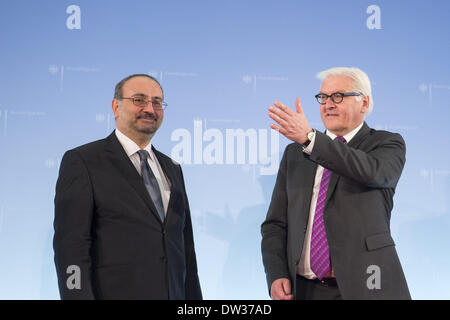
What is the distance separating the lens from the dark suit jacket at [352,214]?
6.73 ft

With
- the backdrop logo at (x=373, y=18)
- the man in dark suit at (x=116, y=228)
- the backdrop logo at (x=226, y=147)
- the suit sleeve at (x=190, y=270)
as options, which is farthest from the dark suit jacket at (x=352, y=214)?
the backdrop logo at (x=373, y=18)

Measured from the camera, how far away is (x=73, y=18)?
3.37 meters

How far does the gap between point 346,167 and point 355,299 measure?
1.68ft

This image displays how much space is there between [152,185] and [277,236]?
0.60 metres

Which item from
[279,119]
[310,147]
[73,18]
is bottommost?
[310,147]

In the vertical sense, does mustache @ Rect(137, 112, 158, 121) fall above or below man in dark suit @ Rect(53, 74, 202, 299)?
above

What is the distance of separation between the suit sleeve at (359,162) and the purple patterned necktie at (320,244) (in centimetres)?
20

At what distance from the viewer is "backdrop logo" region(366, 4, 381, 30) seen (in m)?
3.69

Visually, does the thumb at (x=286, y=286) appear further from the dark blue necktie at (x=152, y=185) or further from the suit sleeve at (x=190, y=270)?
the dark blue necktie at (x=152, y=185)

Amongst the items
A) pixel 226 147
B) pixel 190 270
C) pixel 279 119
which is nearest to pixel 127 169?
pixel 190 270

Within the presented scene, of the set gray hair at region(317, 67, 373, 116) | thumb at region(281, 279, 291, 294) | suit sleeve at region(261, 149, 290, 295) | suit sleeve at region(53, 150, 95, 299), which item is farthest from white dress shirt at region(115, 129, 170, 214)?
gray hair at region(317, 67, 373, 116)

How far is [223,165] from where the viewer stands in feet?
11.3

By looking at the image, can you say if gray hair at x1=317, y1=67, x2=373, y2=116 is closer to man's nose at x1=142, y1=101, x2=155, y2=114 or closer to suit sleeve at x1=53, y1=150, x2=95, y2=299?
man's nose at x1=142, y1=101, x2=155, y2=114

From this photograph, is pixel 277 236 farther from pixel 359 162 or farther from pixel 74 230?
pixel 74 230
